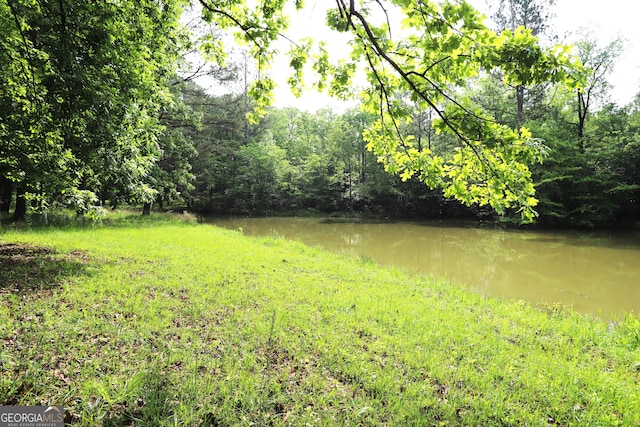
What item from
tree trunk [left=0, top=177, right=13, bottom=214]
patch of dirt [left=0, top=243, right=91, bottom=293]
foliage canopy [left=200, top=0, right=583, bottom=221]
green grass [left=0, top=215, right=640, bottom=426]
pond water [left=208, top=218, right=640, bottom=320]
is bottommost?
pond water [left=208, top=218, right=640, bottom=320]

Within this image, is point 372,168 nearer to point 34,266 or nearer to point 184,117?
point 184,117

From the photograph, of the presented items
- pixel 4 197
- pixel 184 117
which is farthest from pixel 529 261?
pixel 4 197

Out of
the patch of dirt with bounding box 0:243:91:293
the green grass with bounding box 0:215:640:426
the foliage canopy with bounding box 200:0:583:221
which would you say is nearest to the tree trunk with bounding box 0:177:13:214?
the patch of dirt with bounding box 0:243:91:293

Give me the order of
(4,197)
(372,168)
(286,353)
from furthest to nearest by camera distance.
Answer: (372,168) < (4,197) < (286,353)

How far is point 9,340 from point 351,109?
38.4 meters

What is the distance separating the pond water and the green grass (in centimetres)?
273

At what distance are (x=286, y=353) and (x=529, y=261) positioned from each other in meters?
12.7

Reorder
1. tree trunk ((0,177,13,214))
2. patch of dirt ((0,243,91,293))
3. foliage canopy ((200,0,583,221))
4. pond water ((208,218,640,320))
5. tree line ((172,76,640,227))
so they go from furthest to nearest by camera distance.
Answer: tree line ((172,76,640,227)), tree trunk ((0,177,13,214)), pond water ((208,218,640,320)), patch of dirt ((0,243,91,293)), foliage canopy ((200,0,583,221))

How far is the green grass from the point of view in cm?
289

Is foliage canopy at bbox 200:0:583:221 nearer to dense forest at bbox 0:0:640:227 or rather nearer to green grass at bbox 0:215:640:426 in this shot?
dense forest at bbox 0:0:640:227

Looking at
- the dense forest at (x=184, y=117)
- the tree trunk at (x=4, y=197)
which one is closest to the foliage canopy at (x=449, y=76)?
the dense forest at (x=184, y=117)

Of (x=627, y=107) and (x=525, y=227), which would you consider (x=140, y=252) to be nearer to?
(x=525, y=227)

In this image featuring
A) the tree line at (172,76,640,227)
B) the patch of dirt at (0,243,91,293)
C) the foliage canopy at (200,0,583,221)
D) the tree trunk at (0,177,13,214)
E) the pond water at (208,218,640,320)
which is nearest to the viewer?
the foliage canopy at (200,0,583,221)

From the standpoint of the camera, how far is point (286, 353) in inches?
152
